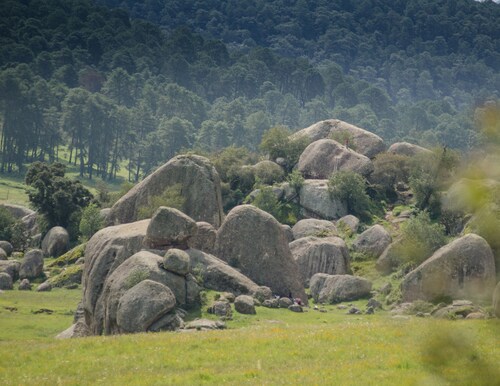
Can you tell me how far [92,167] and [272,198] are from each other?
108450 millimetres

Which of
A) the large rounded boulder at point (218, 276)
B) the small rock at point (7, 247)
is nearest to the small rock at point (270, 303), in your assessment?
the large rounded boulder at point (218, 276)

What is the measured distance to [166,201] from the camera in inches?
2667

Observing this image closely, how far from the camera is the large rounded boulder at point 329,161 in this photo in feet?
308

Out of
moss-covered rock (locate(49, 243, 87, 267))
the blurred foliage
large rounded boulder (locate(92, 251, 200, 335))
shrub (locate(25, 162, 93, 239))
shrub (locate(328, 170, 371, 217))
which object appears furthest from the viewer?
shrub (locate(25, 162, 93, 239))

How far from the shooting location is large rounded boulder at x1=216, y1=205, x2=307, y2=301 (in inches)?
2222

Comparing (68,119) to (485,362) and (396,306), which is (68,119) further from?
(485,362)

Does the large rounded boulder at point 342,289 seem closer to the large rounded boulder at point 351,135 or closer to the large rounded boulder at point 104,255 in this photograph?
the large rounded boulder at point 104,255

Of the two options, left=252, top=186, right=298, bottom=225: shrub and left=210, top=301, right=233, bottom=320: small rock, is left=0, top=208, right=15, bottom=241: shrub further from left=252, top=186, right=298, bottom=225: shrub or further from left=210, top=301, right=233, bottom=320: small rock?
left=210, top=301, right=233, bottom=320: small rock

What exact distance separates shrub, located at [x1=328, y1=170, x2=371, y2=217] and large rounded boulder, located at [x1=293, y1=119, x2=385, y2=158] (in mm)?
15202

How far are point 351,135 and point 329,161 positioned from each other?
35.1 feet

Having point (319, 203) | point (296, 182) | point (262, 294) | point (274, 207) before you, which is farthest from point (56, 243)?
point (262, 294)

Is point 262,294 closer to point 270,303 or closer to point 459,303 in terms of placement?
point 270,303

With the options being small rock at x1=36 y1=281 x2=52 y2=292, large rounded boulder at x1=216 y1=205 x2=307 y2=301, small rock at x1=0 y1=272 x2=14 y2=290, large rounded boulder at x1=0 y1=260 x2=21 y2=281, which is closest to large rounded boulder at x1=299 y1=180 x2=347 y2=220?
large rounded boulder at x1=216 y1=205 x2=307 y2=301

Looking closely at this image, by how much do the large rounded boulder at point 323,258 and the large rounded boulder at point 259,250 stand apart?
9.79m
